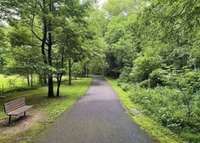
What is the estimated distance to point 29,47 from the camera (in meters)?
20.4

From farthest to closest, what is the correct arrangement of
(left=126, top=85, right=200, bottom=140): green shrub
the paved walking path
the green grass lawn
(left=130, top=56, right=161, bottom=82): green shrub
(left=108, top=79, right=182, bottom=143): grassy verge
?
1. the green grass lawn
2. (left=130, top=56, right=161, bottom=82): green shrub
3. (left=126, top=85, right=200, bottom=140): green shrub
4. (left=108, top=79, right=182, bottom=143): grassy verge
5. the paved walking path

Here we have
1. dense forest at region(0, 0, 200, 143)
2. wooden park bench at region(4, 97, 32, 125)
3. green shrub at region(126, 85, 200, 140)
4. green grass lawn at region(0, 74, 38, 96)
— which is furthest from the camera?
green grass lawn at region(0, 74, 38, 96)

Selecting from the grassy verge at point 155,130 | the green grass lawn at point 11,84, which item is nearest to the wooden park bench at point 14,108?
the grassy verge at point 155,130

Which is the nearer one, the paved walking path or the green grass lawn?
the paved walking path

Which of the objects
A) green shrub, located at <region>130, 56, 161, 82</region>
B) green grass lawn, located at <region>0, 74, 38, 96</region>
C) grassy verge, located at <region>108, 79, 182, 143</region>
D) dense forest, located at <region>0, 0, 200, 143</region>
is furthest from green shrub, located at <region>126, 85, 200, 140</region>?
green grass lawn, located at <region>0, 74, 38, 96</region>

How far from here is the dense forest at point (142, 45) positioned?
27.1 ft

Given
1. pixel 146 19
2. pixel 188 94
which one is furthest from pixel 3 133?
pixel 188 94

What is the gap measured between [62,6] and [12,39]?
4.45 metres

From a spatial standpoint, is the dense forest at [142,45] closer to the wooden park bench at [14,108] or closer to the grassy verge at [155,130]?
the grassy verge at [155,130]

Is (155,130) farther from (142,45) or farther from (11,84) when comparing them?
(11,84)

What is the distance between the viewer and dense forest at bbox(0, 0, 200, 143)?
27.1 ft

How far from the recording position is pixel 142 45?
20.1m

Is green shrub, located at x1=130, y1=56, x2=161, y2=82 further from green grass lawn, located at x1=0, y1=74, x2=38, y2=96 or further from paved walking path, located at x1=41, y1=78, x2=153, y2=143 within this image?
paved walking path, located at x1=41, y1=78, x2=153, y2=143

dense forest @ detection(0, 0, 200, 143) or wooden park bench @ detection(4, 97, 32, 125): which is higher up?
dense forest @ detection(0, 0, 200, 143)
